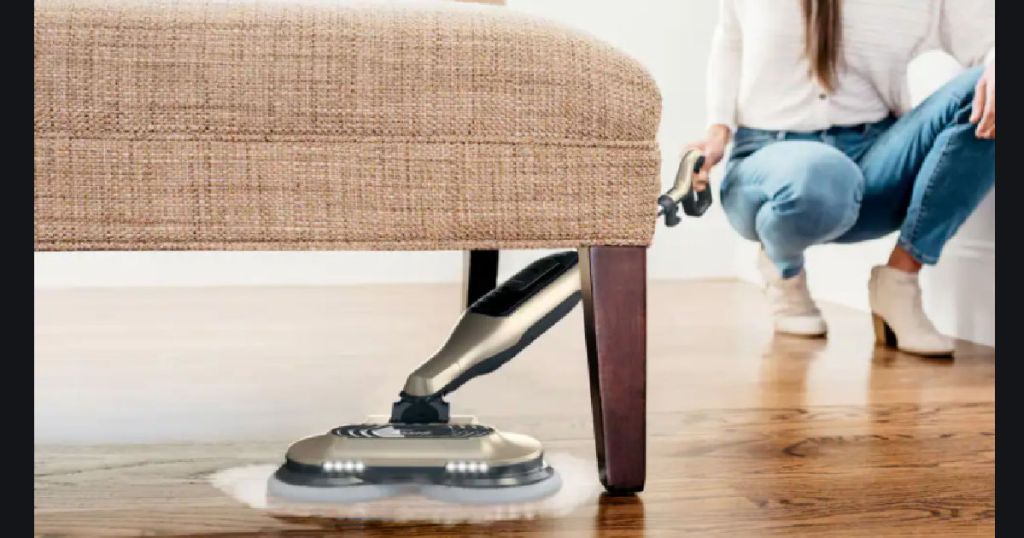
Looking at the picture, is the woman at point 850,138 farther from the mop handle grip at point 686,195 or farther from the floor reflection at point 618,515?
the floor reflection at point 618,515

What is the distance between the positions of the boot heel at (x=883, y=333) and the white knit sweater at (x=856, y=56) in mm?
346

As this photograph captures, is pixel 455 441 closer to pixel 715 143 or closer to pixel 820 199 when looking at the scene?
pixel 820 199

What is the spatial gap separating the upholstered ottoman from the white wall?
66.8 inches

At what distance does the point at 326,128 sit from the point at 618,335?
28 centimetres

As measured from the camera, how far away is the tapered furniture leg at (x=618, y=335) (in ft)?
2.73

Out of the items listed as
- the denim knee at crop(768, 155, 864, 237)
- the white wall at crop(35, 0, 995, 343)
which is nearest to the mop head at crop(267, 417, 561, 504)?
the denim knee at crop(768, 155, 864, 237)

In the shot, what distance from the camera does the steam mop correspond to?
2.76 feet

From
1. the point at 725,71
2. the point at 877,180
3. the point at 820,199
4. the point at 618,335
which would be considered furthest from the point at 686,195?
the point at 725,71

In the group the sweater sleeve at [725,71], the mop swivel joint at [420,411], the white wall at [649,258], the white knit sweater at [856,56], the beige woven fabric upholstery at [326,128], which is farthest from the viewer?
the white wall at [649,258]

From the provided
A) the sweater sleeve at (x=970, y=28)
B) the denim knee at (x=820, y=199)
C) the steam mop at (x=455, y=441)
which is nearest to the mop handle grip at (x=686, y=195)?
the steam mop at (x=455, y=441)

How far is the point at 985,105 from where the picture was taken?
1526mm

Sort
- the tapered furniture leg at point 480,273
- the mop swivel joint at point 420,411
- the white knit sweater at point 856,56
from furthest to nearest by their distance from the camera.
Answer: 1. the white knit sweater at point 856,56
2. the tapered furniture leg at point 480,273
3. the mop swivel joint at point 420,411

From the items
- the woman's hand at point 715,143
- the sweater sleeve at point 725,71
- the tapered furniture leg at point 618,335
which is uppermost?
the sweater sleeve at point 725,71

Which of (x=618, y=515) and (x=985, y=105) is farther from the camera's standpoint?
(x=985, y=105)
